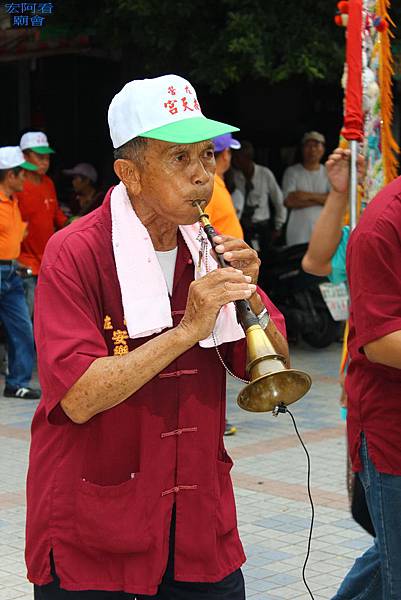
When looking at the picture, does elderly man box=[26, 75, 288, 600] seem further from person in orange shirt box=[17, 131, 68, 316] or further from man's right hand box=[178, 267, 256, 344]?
person in orange shirt box=[17, 131, 68, 316]

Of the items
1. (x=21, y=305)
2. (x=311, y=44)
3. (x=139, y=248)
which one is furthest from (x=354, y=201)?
(x=311, y=44)

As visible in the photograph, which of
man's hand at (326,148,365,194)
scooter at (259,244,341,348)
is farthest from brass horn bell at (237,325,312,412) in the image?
scooter at (259,244,341,348)

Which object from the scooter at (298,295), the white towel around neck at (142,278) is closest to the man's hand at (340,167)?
the white towel around neck at (142,278)

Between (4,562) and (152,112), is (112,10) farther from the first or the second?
(152,112)

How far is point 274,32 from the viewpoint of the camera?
395 inches

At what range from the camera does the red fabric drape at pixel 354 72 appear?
471 centimetres

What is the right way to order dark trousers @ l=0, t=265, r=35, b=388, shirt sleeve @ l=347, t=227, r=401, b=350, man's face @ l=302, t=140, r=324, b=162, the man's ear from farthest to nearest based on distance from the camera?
man's face @ l=302, t=140, r=324, b=162, dark trousers @ l=0, t=265, r=35, b=388, shirt sleeve @ l=347, t=227, r=401, b=350, the man's ear

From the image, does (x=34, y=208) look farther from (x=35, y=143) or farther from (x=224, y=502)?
(x=224, y=502)

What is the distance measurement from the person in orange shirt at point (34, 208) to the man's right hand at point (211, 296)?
730 centimetres

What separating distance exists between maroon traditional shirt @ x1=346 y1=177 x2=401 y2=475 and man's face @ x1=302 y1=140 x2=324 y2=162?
8.70 m

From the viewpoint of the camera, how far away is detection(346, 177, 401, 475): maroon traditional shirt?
9.84 ft

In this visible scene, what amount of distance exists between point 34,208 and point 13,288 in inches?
44.8

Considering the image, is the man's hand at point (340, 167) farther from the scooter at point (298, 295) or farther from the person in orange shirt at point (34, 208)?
the scooter at point (298, 295)

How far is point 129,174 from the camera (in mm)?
2762
